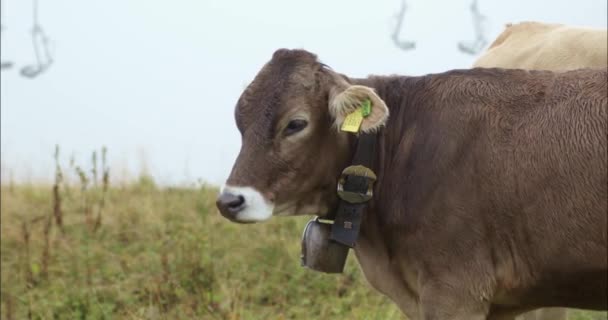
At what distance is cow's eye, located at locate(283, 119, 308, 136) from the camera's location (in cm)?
494

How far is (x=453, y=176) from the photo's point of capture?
186 inches

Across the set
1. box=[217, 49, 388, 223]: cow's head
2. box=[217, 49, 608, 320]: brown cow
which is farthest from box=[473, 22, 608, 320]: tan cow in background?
box=[217, 49, 388, 223]: cow's head

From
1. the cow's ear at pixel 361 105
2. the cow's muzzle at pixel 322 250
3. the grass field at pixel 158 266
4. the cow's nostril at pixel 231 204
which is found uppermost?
the cow's ear at pixel 361 105

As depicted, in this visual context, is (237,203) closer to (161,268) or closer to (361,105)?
(361,105)

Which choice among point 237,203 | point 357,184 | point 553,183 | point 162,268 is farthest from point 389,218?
point 162,268

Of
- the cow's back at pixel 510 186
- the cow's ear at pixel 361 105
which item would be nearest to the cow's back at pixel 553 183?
the cow's back at pixel 510 186

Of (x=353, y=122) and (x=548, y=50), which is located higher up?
(x=353, y=122)

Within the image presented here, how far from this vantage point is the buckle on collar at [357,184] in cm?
498

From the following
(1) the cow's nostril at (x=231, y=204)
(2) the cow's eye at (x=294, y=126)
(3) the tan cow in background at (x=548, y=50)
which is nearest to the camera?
(1) the cow's nostril at (x=231, y=204)

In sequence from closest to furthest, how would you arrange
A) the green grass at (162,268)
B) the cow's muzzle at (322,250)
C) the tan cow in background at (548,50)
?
the cow's muzzle at (322,250) < the tan cow in background at (548,50) < the green grass at (162,268)

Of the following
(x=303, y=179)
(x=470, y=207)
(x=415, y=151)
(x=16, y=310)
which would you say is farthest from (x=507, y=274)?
(x=16, y=310)

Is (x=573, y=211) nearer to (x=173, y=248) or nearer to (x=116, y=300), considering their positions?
(x=116, y=300)

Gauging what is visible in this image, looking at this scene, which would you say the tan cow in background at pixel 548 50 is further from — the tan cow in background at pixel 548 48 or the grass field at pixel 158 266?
the grass field at pixel 158 266

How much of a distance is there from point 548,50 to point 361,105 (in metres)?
2.67
